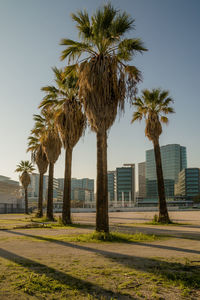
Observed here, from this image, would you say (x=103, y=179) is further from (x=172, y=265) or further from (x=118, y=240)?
(x=172, y=265)

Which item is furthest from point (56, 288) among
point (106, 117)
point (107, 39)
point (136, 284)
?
point (107, 39)

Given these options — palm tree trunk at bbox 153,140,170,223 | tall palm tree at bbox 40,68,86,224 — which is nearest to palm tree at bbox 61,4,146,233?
tall palm tree at bbox 40,68,86,224

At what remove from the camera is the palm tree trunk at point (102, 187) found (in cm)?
1252

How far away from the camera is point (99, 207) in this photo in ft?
41.6

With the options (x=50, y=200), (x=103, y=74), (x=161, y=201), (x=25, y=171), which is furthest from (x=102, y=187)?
(x=25, y=171)

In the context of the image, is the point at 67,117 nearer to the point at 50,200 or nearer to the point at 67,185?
the point at 67,185

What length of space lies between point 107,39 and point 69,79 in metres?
7.78

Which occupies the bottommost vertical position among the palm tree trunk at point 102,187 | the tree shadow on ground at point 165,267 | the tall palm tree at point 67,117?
the tree shadow on ground at point 165,267

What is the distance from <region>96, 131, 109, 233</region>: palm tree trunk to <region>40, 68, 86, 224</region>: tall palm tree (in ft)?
16.5

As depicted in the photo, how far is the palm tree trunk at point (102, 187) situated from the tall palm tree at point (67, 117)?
5025 mm

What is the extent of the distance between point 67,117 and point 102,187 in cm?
776

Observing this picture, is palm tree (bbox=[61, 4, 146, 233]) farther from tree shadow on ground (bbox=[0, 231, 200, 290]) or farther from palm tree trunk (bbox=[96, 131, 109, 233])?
tree shadow on ground (bbox=[0, 231, 200, 290])

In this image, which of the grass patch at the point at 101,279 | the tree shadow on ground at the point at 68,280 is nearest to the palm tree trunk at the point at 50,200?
the tree shadow on ground at the point at 68,280

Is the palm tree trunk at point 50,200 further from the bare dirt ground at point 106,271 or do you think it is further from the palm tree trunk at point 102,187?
the bare dirt ground at point 106,271
